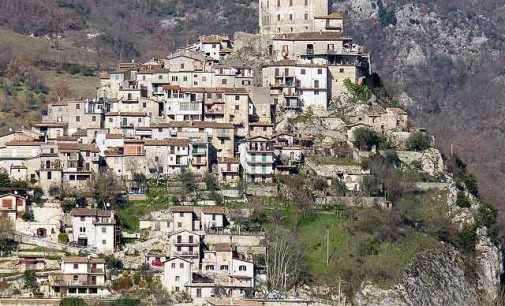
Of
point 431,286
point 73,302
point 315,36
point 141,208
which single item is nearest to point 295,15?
point 315,36

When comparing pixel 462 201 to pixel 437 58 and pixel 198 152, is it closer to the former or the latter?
pixel 198 152

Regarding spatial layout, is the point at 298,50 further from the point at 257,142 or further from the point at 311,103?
the point at 257,142

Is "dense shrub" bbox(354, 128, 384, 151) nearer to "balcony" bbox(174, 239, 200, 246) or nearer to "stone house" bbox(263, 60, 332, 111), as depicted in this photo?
"stone house" bbox(263, 60, 332, 111)

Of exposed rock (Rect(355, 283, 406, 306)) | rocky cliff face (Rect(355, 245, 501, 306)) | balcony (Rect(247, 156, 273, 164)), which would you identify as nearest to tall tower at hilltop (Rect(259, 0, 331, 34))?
balcony (Rect(247, 156, 273, 164))

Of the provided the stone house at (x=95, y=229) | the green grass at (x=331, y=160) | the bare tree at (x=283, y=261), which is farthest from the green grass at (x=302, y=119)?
the stone house at (x=95, y=229)

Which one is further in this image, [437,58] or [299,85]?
[437,58]

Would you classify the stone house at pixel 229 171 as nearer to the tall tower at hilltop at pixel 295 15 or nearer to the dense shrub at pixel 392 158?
the dense shrub at pixel 392 158

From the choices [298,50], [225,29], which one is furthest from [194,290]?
[225,29]
